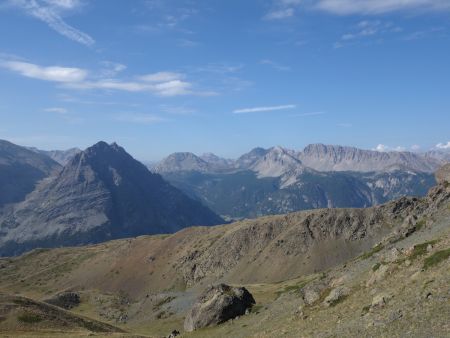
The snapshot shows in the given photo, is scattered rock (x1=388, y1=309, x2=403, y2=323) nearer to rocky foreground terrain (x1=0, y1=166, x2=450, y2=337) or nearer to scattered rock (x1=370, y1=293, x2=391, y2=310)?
rocky foreground terrain (x1=0, y1=166, x2=450, y2=337)

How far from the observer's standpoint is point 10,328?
63.0 metres

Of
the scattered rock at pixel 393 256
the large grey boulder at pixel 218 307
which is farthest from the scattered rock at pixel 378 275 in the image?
the large grey boulder at pixel 218 307

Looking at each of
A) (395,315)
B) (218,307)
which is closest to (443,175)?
(218,307)

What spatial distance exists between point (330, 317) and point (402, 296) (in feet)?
23.0

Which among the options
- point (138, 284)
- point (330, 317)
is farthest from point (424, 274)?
point (138, 284)

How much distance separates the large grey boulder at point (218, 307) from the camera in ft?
214

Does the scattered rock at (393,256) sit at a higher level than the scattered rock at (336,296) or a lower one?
higher

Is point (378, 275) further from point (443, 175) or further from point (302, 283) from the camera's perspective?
point (443, 175)

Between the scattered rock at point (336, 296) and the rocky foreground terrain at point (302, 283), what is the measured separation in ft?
0.44

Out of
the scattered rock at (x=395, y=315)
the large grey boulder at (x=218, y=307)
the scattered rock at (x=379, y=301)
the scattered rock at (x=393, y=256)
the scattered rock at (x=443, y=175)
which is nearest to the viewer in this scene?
the scattered rock at (x=395, y=315)

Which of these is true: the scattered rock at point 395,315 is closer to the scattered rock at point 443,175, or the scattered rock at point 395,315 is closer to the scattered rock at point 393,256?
the scattered rock at point 393,256

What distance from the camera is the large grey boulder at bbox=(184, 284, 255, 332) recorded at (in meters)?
65.2

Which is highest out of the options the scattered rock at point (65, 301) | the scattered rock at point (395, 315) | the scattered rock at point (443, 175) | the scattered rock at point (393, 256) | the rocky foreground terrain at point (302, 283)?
the scattered rock at point (443, 175)

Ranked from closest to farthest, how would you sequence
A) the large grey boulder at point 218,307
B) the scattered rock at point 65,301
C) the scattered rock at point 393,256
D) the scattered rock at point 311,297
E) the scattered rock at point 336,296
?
1. the scattered rock at point 336,296
2. the scattered rock at point 393,256
3. the scattered rock at point 311,297
4. the large grey boulder at point 218,307
5. the scattered rock at point 65,301
